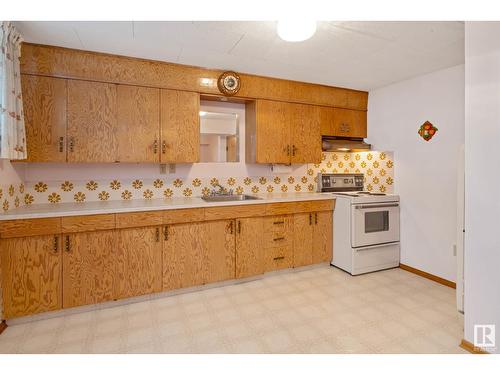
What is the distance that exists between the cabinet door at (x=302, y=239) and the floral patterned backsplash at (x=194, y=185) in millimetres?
618

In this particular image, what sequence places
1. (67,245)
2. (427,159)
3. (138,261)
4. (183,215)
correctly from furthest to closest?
(427,159), (183,215), (138,261), (67,245)

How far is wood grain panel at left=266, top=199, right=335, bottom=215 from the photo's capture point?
3.04 metres

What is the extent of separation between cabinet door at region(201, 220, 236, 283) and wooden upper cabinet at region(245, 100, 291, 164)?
93 centimetres

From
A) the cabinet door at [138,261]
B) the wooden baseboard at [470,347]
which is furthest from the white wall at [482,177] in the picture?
the cabinet door at [138,261]

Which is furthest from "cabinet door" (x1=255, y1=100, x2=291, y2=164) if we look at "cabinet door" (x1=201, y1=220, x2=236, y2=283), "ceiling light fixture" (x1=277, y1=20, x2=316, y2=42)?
"ceiling light fixture" (x1=277, y1=20, x2=316, y2=42)

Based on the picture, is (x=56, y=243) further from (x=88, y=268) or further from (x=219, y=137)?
(x=219, y=137)

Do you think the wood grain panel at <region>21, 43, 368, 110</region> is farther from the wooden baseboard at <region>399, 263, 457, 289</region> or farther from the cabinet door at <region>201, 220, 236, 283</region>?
the wooden baseboard at <region>399, 263, 457, 289</region>

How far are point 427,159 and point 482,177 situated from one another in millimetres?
1537

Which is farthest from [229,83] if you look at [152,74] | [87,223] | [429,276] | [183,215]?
[429,276]

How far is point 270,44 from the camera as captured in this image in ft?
7.81

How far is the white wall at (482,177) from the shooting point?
5.50 feet

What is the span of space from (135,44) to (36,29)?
699 millimetres
